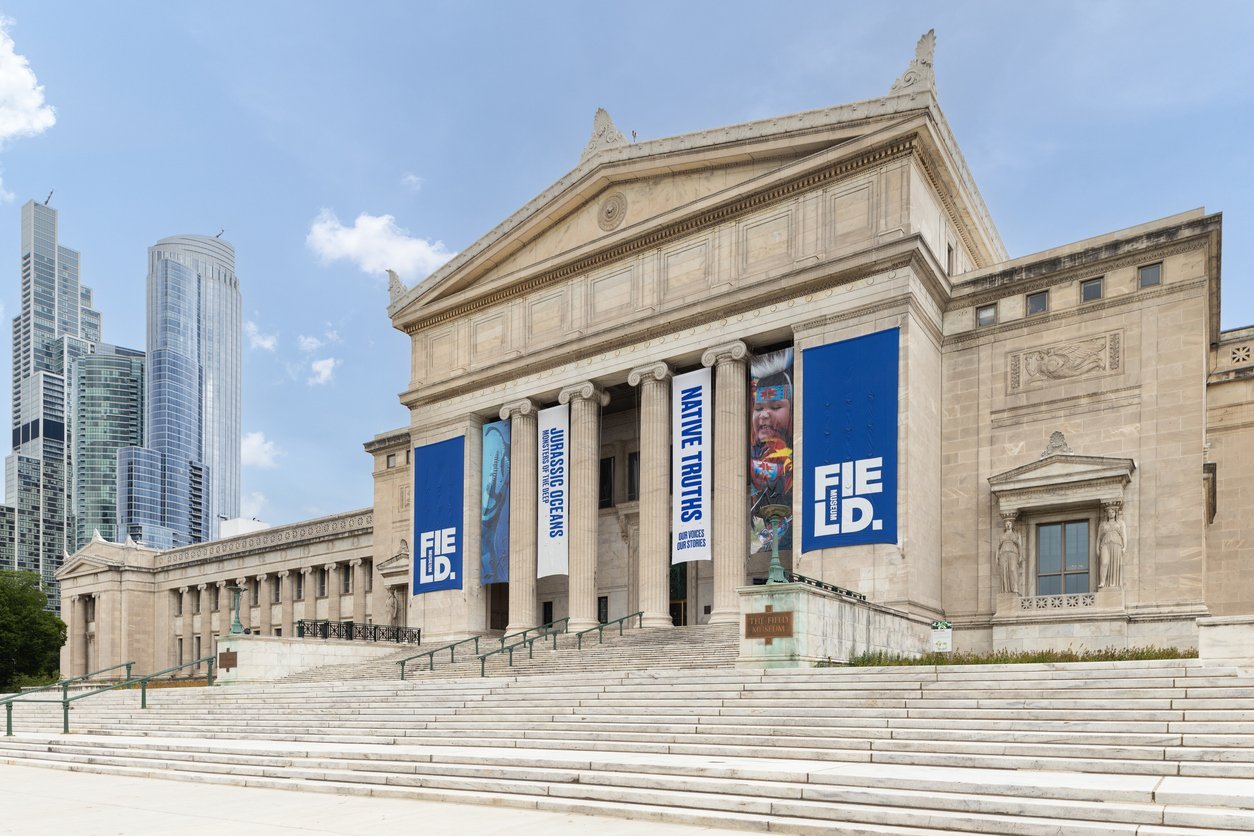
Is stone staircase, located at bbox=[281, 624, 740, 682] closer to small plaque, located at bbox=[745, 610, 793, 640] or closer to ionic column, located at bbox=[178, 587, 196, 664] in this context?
small plaque, located at bbox=[745, 610, 793, 640]

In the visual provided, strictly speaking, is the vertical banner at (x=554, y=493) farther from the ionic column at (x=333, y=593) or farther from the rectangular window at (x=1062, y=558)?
the ionic column at (x=333, y=593)

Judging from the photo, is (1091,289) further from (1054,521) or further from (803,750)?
(803,750)

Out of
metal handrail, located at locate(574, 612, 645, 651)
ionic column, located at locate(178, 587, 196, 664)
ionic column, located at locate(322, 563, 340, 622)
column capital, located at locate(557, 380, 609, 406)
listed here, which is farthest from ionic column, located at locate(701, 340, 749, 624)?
ionic column, located at locate(178, 587, 196, 664)

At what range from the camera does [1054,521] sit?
30.2 metres

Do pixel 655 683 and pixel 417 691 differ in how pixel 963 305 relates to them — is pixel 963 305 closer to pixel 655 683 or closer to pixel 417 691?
pixel 655 683

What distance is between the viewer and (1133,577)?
2834 cm

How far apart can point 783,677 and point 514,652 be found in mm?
16116

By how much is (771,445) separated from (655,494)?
5105 millimetres

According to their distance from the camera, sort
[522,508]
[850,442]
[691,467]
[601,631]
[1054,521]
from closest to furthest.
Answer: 1. [1054,521]
2. [850,442]
3. [601,631]
4. [691,467]
5. [522,508]

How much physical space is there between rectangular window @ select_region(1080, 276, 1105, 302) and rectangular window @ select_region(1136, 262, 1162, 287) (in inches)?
39.2

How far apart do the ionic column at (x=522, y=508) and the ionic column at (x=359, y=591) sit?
18.3 metres

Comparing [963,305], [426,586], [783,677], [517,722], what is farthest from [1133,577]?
[426,586]

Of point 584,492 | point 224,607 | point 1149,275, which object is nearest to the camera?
point 1149,275

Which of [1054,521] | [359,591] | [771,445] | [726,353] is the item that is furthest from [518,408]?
[359,591]
